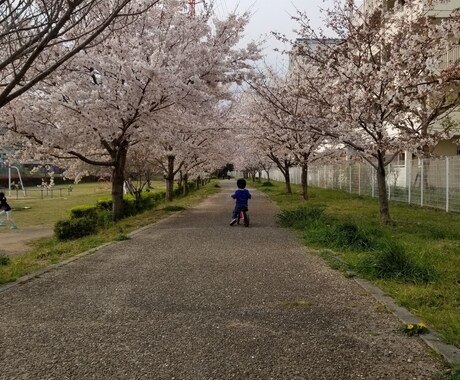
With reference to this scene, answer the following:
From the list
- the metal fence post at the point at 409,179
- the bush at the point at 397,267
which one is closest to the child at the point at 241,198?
the bush at the point at 397,267

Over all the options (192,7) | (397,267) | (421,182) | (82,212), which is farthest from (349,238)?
(82,212)

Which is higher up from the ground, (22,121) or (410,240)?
(22,121)

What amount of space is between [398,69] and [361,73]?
77 cm

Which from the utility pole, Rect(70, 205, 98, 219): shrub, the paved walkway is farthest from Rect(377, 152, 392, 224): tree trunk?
Rect(70, 205, 98, 219): shrub

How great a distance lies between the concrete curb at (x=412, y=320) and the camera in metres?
3.43

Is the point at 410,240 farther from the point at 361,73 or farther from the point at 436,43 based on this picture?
the point at 436,43

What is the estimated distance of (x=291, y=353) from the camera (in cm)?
359

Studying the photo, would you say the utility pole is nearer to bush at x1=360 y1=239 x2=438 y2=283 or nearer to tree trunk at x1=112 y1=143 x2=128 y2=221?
tree trunk at x1=112 y1=143 x2=128 y2=221

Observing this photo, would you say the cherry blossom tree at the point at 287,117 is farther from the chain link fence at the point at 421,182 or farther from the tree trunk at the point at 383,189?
the chain link fence at the point at 421,182

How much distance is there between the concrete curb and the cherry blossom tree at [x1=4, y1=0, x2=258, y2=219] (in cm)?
773

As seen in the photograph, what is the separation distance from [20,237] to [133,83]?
7.05 m

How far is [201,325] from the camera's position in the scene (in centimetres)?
427

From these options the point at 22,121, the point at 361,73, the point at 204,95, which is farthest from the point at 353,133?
the point at 22,121

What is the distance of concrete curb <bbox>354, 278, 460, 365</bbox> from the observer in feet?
11.3
